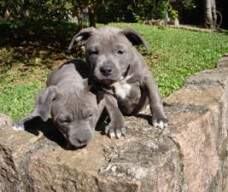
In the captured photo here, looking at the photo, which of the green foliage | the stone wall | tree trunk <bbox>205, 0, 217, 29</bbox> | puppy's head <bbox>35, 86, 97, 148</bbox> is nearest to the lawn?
the green foliage

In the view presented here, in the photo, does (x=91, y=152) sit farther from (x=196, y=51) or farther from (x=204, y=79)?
(x=196, y=51)

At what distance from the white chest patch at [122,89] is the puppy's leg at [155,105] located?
18 cm

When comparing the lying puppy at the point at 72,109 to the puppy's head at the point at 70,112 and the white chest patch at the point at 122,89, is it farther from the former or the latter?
the white chest patch at the point at 122,89

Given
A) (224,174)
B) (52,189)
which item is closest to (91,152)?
(52,189)

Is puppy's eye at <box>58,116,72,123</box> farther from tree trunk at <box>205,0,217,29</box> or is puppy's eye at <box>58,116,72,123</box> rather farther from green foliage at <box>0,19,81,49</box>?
tree trunk at <box>205,0,217,29</box>

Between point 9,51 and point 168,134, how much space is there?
794 centimetres

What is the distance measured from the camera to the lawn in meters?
7.73

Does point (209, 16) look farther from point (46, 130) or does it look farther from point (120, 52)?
point (46, 130)

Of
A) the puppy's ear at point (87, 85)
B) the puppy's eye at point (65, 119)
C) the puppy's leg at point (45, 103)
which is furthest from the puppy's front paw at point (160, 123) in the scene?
the puppy's leg at point (45, 103)

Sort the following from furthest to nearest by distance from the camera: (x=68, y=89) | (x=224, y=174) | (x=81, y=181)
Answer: (x=224, y=174) < (x=68, y=89) < (x=81, y=181)

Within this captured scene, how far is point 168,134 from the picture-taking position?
384 centimetres

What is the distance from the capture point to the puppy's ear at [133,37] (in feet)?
14.6

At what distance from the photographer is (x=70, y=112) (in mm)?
3768

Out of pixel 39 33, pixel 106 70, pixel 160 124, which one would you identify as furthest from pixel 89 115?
pixel 39 33
